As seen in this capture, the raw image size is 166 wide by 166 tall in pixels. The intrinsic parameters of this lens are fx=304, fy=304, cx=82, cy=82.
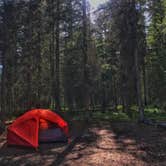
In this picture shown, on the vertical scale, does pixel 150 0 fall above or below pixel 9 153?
above

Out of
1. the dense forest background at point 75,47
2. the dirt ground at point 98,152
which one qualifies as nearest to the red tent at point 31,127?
the dirt ground at point 98,152

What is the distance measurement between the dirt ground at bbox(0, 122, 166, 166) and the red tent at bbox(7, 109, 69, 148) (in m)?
0.32

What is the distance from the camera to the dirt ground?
27.8ft

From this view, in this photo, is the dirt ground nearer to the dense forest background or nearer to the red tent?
the red tent

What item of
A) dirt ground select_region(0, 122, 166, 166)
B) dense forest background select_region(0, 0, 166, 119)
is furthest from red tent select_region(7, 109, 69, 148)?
Result: dense forest background select_region(0, 0, 166, 119)

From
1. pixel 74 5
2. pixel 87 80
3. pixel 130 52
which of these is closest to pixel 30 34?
pixel 74 5

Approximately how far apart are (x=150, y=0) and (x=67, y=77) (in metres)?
10.3

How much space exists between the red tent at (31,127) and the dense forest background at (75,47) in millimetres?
5786

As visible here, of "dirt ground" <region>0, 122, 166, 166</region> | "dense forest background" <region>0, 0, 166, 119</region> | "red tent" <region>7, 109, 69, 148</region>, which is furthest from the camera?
"dense forest background" <region>0, 0, 166, 119</region>

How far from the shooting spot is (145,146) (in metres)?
10.4

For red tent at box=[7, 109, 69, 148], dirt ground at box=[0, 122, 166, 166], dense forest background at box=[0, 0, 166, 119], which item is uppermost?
dense forest background at box=[0, 0, 166, 119]

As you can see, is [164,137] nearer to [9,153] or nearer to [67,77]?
[9,153]

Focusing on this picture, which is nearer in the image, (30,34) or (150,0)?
(150,0)

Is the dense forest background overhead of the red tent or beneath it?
overhead
